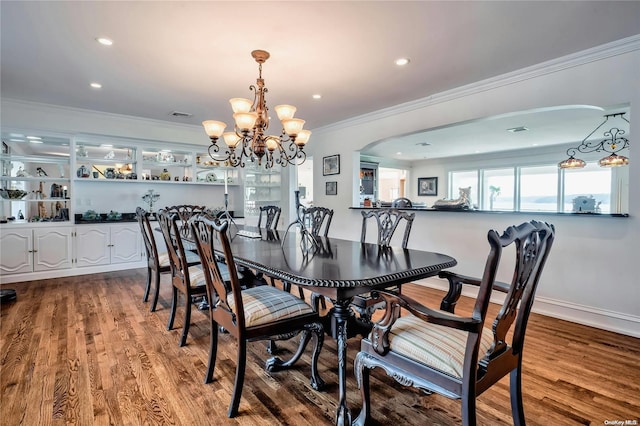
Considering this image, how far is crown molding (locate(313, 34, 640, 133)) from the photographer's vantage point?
9.08ft

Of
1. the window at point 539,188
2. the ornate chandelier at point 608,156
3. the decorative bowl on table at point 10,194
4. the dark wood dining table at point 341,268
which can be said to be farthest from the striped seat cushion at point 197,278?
the window at point 539,188

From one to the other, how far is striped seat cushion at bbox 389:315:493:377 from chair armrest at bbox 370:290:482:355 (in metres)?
0.06

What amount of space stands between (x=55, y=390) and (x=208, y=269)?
3.72 ft

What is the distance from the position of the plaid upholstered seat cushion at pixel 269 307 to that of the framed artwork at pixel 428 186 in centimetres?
906

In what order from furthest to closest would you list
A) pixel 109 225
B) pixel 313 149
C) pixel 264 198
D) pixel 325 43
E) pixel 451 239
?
pixel 264 198
pixel 313 149
pixel 109 225
pixel 451 239
pixel 325 43

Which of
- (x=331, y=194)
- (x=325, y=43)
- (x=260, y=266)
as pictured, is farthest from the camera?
(x=331, y=194)

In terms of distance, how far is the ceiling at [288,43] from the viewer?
2301 mm

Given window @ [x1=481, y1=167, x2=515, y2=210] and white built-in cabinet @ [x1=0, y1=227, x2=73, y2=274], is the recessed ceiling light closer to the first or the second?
white built-in cabinet @ [x1=0, y1=227, x2=73, y2=274]

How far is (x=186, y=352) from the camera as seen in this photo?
244 centimetres

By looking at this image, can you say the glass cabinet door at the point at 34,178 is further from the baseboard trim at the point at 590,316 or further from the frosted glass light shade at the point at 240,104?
the baseboard trim at the point at 590,316

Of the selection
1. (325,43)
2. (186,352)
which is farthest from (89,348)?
(325,43)

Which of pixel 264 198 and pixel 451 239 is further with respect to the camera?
pixel 264 198

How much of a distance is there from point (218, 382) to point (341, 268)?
109cm

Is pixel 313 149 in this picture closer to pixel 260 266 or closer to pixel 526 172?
pixel 260 266
